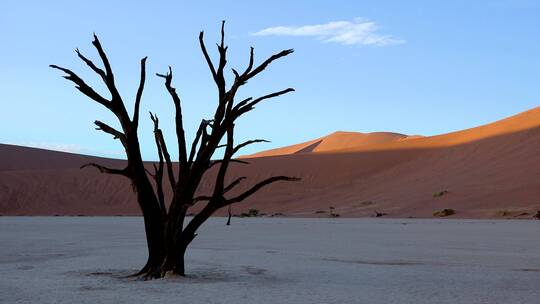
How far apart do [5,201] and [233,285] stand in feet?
147

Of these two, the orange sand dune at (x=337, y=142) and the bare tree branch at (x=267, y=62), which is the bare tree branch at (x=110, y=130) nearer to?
the bare tree branch at (x=267, y=62)

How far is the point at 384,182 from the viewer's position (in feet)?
155

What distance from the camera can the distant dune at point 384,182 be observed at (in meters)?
34.1

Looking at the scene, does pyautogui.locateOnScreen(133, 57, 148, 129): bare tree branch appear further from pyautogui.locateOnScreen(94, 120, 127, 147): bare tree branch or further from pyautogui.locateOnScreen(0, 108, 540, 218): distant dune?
pyautogui.locateOnScreen(0, 108, 540, 218): distant dune

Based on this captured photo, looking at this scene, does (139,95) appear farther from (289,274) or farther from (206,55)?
(289,274)

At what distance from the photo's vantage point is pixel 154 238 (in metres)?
7.76

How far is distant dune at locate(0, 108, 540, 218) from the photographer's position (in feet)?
112

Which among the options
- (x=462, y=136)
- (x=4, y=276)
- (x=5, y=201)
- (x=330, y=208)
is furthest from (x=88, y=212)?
(x=4, y=276)

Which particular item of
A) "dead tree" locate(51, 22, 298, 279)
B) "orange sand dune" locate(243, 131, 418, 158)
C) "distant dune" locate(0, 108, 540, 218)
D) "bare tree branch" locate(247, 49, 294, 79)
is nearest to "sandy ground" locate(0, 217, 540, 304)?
"dead tree" locate(51, 22, 298, 279)

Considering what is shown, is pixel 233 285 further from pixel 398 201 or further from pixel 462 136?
pixel 462 136

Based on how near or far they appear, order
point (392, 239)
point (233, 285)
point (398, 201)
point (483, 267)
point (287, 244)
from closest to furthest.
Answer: point (233, 285) < point (483, 267) < point (287, 244) < point (392, 239) < point (398, 201)

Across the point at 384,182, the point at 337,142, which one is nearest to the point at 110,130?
the point at 384,182

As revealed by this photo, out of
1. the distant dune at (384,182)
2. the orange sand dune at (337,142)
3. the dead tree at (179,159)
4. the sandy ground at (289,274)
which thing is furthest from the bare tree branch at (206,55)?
the orange sand dune at (337,142)

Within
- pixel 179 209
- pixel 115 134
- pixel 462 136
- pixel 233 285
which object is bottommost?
pixel 233 285
